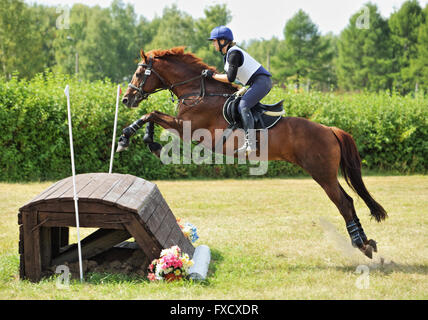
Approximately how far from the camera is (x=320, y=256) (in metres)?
6.02

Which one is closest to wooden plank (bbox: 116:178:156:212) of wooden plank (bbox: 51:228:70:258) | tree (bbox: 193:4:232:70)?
wooden plank (bbox: 51:228:70:258)

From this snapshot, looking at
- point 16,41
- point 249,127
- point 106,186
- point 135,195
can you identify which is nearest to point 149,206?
point 135,195

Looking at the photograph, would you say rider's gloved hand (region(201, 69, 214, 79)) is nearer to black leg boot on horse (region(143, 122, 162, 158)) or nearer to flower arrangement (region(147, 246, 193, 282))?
black leg boot on horse (region(143, 122, 162, 158))

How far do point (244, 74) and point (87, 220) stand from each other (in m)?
2.55

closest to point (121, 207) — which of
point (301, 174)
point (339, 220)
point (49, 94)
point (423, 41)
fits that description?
point (339, 220)

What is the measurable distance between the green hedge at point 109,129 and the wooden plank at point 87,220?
24.8 ft

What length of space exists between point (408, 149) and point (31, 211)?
12.9 metres

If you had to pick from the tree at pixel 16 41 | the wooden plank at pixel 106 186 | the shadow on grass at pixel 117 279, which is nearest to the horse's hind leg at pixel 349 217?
the shadow on grass at pixel 117 279

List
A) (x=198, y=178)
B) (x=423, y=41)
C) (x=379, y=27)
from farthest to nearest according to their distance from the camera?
(x=379, y=27)
(x=423, y=41)
(x=198, y=178)

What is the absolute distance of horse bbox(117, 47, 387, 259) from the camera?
18.1 ft

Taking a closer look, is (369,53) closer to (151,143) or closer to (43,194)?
(151,143)

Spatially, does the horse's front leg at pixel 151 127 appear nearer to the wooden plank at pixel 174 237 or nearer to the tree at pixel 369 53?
the wooden plank at pixel 174 237

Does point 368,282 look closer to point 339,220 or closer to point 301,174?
point 339,220

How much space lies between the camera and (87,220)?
14.5ft
